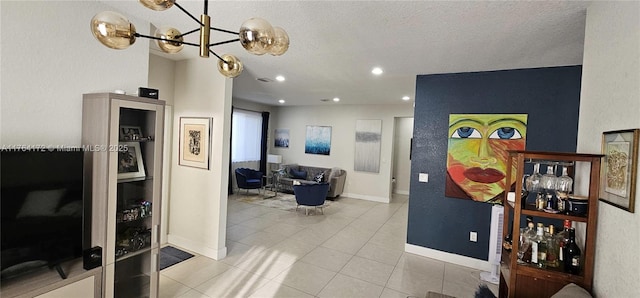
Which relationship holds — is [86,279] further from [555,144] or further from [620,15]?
[555,144]

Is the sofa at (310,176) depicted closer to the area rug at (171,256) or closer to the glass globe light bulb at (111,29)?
the area rug at (171,256)

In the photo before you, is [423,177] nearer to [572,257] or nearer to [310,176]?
[572,257]

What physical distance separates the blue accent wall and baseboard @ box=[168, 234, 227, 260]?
2.74 m

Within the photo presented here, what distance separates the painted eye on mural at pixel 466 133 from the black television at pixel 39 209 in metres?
4.08

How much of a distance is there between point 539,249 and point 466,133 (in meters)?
2.21

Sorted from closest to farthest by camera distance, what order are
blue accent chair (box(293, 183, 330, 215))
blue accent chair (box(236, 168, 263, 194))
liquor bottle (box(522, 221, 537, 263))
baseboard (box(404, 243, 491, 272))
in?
liquor bottle (box(522, 221, 537, 263)), baseboard (box(404, 243, 491, 272)), blue accent chair (box(293, 183, 330, 215)), blue accent chair (box(236, 168, 263, 194))

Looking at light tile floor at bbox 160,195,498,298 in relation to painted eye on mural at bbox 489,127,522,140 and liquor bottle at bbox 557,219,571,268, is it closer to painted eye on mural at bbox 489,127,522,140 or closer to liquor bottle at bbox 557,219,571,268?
liquor bottle at bbox 557,219,571,268

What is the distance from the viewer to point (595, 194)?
5.50 feet

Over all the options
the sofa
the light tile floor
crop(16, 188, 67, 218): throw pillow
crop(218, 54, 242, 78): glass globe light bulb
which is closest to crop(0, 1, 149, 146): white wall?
crop(16, 188, 67, 218): throw pillow

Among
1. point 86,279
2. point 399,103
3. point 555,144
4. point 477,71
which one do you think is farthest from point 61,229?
point 399,103

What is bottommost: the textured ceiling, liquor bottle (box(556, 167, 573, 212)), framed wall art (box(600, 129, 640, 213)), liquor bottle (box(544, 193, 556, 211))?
liquor bottle (box(544, 193, 556, 211))

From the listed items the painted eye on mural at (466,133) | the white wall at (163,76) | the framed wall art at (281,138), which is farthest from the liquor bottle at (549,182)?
the framed wall art at (281,138)

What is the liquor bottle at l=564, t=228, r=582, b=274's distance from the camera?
175 cm

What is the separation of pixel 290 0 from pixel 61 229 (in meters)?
2.28
